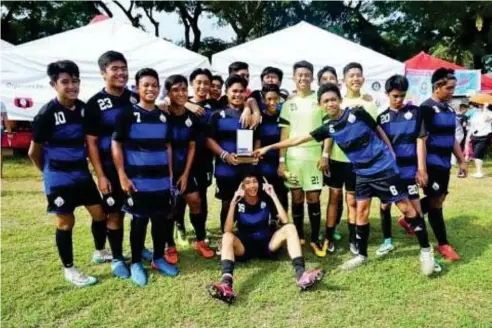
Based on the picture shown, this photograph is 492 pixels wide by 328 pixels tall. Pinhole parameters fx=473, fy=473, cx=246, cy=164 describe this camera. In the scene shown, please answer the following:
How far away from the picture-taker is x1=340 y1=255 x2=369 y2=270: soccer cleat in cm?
438

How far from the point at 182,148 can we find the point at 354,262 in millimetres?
1930

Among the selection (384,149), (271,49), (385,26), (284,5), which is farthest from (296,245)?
(385,26)

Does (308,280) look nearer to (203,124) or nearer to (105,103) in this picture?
(203,124)

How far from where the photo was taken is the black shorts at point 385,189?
13.8ft

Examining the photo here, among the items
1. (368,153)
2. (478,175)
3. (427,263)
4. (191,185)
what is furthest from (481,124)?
(191,185)

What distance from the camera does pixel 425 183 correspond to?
447 cm

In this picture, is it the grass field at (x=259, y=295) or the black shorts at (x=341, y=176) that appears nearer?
the grass field at (x=259, y=295)

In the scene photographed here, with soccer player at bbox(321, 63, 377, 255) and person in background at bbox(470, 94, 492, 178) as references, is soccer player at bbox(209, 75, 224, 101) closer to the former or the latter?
soccer player at bbox(321, 63, 377, 255)

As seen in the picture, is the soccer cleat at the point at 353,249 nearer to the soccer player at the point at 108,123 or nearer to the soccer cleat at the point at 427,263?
the soccer cleat at the point at 427,263

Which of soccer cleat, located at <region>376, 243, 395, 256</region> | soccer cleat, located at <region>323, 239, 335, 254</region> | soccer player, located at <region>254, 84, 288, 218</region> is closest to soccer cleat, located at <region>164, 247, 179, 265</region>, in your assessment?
soccer player, located at <region>254, 84, 288, 218</region>

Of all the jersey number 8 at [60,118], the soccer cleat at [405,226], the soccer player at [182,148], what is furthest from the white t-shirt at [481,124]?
the jersey number 8 at [60,118]

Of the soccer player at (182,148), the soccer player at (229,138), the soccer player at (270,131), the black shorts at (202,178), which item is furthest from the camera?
the black shorts at (202,178)

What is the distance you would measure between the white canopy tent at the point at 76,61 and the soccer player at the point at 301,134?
5.66 metres

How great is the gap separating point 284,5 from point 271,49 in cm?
1664
